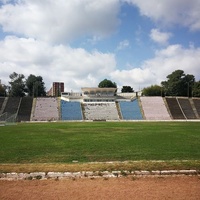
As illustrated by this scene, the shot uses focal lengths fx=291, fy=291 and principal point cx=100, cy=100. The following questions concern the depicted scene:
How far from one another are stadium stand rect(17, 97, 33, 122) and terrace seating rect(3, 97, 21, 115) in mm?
1215

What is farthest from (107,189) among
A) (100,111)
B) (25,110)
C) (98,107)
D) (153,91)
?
(153,91)

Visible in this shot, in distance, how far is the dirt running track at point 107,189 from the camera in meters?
8.53

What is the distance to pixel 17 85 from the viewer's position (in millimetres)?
120812

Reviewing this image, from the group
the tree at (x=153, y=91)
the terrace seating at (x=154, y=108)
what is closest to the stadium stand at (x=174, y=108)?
the terrace seating at (x=154, y=108)

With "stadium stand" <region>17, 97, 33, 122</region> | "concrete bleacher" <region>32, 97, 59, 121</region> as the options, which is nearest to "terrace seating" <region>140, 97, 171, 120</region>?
"concrete bleacher" <region>32, 97, 59, 121</region>

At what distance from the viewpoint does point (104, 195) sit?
8617mm

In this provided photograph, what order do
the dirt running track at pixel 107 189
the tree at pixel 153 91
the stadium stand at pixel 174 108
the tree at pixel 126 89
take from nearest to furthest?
the dirt running track at pixel 107 189
the stadium stand at pixel 174 108
the tree at pixel 153 91
the tree at pixel 126 89

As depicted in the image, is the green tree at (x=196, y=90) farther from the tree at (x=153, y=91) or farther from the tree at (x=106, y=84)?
the tree at (x=106, y=84)

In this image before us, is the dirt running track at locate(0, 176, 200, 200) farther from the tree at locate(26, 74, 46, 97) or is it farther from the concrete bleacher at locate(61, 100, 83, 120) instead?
the tree at locate(26, 74, 46, 97)

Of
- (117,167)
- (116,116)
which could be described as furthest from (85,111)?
(117,167)

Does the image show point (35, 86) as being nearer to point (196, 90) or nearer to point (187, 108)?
point (196, 90)

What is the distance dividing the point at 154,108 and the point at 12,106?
40.0 m

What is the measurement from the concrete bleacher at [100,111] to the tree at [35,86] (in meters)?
42.8

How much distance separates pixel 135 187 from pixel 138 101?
81.5 metres
